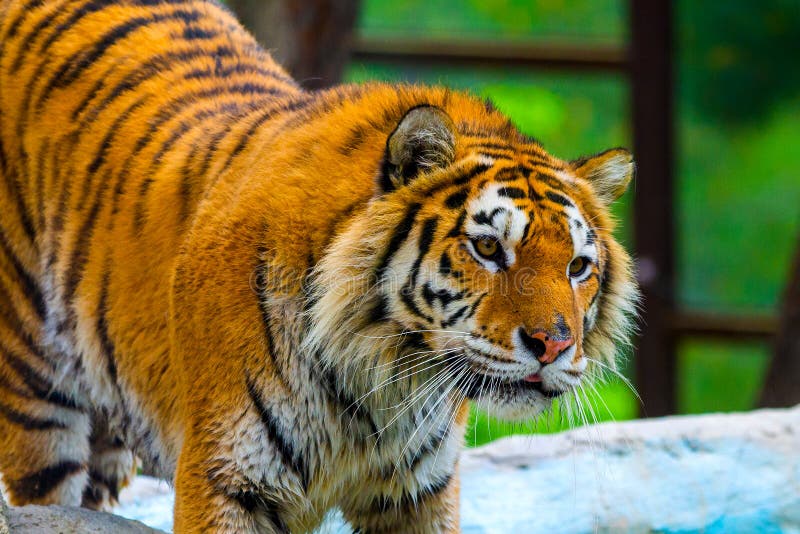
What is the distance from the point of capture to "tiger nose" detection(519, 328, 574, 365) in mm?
2303

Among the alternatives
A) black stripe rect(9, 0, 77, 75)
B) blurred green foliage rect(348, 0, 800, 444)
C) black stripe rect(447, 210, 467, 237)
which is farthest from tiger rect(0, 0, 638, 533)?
blurred green foliage rect(348, 0, 800, 444)

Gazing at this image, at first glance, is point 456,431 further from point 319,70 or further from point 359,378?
point 319,70

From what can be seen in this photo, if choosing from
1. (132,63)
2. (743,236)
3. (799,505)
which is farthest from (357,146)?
(743,236)

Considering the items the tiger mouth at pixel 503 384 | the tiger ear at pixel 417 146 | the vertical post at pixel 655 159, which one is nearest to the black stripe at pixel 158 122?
the tiger ear at pixel 417 146

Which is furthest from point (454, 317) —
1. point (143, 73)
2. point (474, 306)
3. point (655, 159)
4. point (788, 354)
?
point (655, 159)

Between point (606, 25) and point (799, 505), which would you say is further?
point (606, 25)

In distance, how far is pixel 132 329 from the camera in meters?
2.91

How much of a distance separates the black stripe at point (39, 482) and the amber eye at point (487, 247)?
1617 millimetres

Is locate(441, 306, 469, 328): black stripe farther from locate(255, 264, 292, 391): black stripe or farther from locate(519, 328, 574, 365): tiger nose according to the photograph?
locate(255, 264, 292, 391): black stripe

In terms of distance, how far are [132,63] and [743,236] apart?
14.2ft

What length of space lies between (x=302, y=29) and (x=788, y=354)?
2718mm

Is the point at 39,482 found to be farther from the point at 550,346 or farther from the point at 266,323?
the point at 550,346

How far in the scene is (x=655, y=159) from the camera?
259 inches

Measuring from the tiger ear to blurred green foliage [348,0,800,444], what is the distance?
401cm
